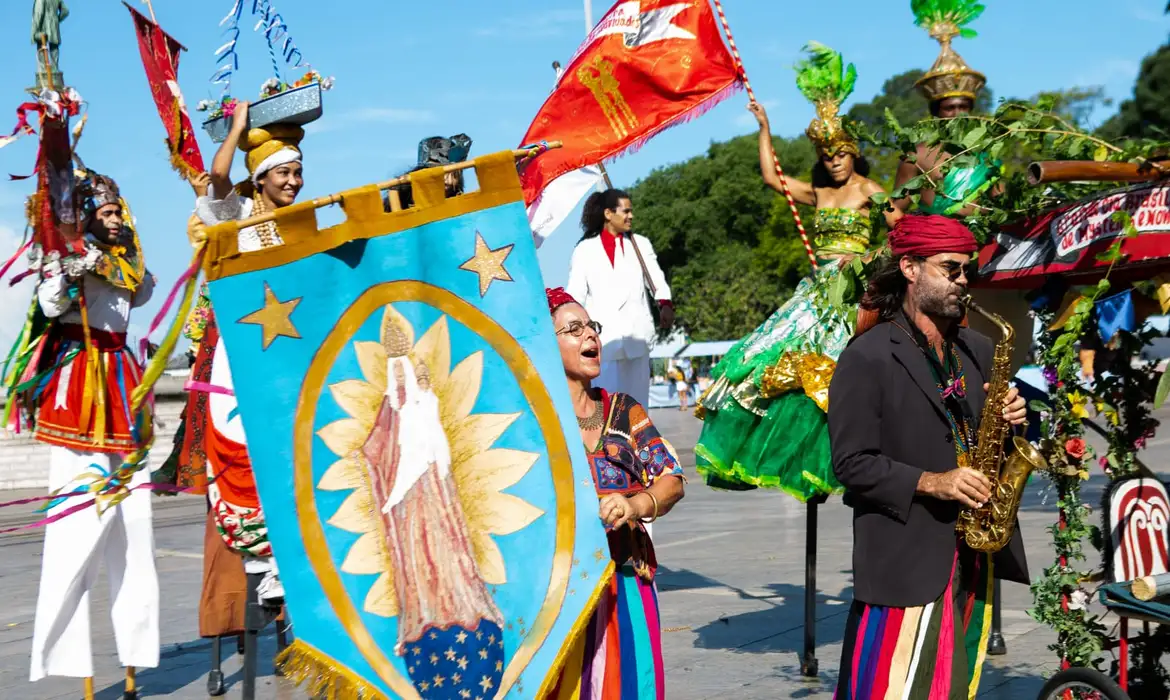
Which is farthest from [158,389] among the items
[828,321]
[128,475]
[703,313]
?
[703,313]

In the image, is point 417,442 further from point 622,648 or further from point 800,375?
point 800,375

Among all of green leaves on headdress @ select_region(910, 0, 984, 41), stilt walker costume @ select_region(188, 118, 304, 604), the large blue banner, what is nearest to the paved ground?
stilt walker costume @ select_region(188, 118, 304, 604)

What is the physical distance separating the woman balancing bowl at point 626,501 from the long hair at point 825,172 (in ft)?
8.50

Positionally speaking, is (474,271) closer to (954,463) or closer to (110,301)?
(954,463)

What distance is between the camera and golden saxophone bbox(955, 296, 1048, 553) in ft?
13.6

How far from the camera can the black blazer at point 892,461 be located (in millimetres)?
4105

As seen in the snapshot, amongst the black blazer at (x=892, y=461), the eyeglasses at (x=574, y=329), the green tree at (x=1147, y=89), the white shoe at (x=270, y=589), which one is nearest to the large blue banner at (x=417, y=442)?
the eyeglasses at (x=574, y=329)

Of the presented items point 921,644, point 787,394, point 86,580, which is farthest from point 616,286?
point 921,644

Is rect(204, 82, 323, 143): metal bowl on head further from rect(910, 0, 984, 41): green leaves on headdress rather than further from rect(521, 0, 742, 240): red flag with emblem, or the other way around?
rect(910, 0, 984, 41): green leaves on headdress

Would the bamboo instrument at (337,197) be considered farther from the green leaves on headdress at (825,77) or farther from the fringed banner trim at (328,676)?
the green leaves on headdress at (825,77)

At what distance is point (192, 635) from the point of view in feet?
27.0

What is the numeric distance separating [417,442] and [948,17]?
3.88 m

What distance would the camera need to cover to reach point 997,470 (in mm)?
4262

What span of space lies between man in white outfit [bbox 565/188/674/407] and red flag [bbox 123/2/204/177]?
3.47 m
